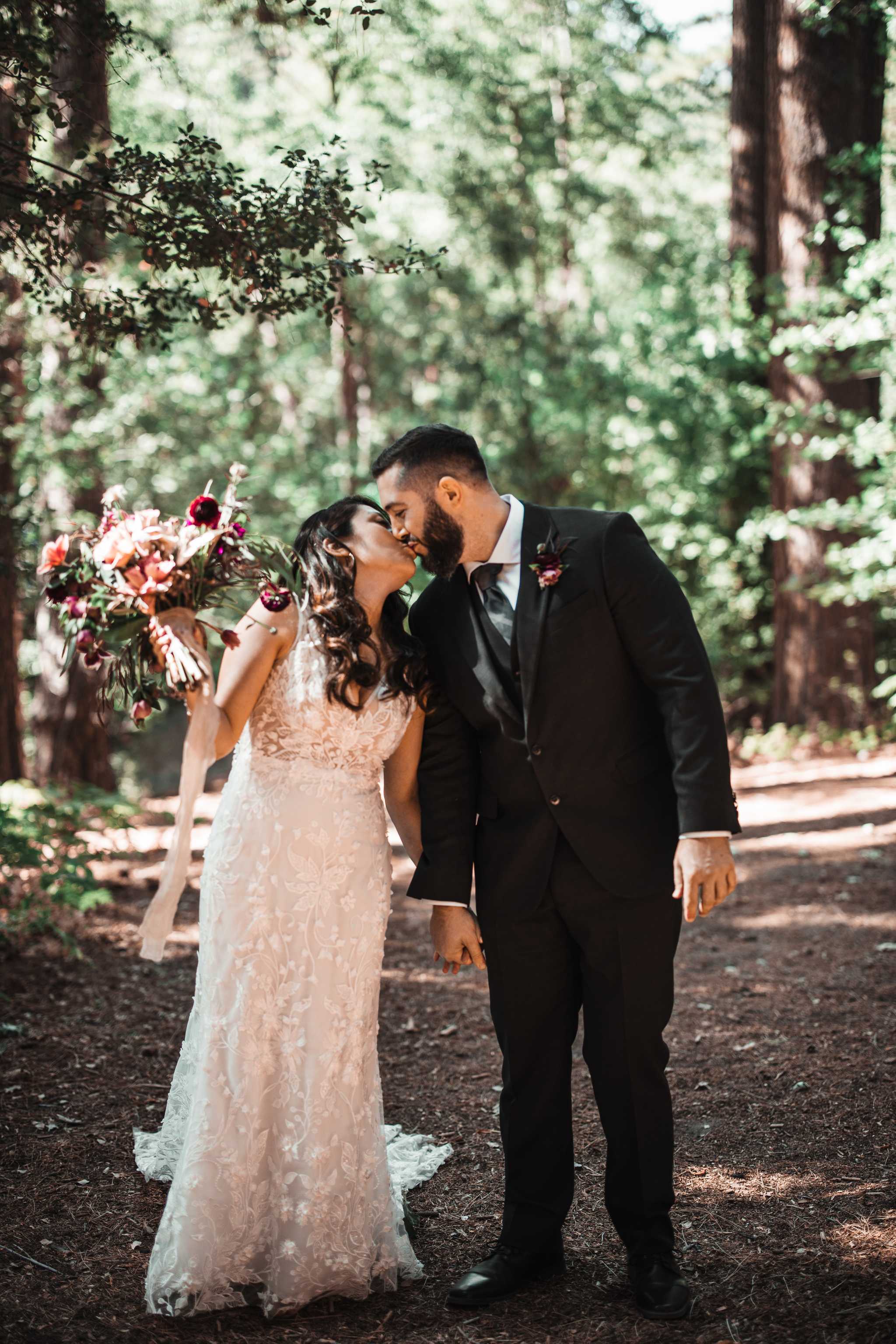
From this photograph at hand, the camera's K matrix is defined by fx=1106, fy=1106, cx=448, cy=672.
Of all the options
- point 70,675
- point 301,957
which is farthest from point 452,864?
point 70,675

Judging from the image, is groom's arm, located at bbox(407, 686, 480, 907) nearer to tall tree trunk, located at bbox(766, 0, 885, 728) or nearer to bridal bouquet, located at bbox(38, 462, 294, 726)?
bridal bouquet, located at bbox(38, 462, 294, 726)

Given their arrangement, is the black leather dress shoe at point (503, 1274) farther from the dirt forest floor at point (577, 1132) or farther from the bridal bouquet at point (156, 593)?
the bridal bouquet at point (156, 593)

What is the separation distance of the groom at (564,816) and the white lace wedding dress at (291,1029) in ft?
0.71

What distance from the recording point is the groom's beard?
2967mm

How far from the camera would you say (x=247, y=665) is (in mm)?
2912

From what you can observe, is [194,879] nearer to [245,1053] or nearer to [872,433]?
[245,1053]

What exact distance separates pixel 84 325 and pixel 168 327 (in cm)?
31

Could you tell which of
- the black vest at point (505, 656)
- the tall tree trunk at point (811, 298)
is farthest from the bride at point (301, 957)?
the tall tree trunk at point (811, 298)

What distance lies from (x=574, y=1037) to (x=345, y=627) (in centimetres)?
125

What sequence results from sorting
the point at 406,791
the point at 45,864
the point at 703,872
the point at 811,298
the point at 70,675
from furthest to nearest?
1. the point at 811,298
2. the point at 70,675
3. the point at 45,864
4. the point at 406,791
5. the point at 703,872

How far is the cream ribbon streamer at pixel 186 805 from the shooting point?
2688 mm

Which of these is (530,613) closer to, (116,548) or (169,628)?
(169,628)

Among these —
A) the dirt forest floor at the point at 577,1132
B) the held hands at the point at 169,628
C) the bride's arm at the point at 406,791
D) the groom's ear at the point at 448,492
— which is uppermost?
the groom's ear at the point at 448,492

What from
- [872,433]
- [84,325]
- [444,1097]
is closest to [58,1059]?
[444,1097]
